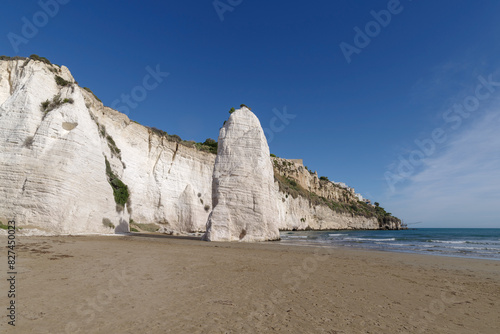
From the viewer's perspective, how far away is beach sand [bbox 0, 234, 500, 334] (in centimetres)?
323

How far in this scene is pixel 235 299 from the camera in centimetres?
427

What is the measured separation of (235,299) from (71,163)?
15617mm

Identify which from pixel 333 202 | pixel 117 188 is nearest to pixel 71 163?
pixel 117 188

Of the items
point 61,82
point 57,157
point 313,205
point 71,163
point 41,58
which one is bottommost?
point 71,163

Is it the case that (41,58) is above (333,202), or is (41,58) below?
above

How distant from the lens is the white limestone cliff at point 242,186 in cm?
1633

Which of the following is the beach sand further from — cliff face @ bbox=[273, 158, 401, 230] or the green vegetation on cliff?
the green vegetation on cliff

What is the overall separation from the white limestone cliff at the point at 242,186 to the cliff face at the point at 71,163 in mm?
7986

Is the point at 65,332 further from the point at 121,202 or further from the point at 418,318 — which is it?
the point at 121,202

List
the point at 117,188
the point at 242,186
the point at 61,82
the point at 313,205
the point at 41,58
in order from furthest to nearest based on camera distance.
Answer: the point at 313,205 < the point at 117,188 < the point at 41,58 < the point at 61,82 < the point at 242,186

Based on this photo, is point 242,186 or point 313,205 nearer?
point 242,186

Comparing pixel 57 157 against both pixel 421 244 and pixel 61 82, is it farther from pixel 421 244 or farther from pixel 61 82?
pixel 421 244

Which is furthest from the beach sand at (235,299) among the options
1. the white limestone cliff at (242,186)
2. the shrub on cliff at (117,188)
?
the shrub on cliff at (117,188)

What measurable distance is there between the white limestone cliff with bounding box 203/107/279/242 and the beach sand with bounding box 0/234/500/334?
916cm
